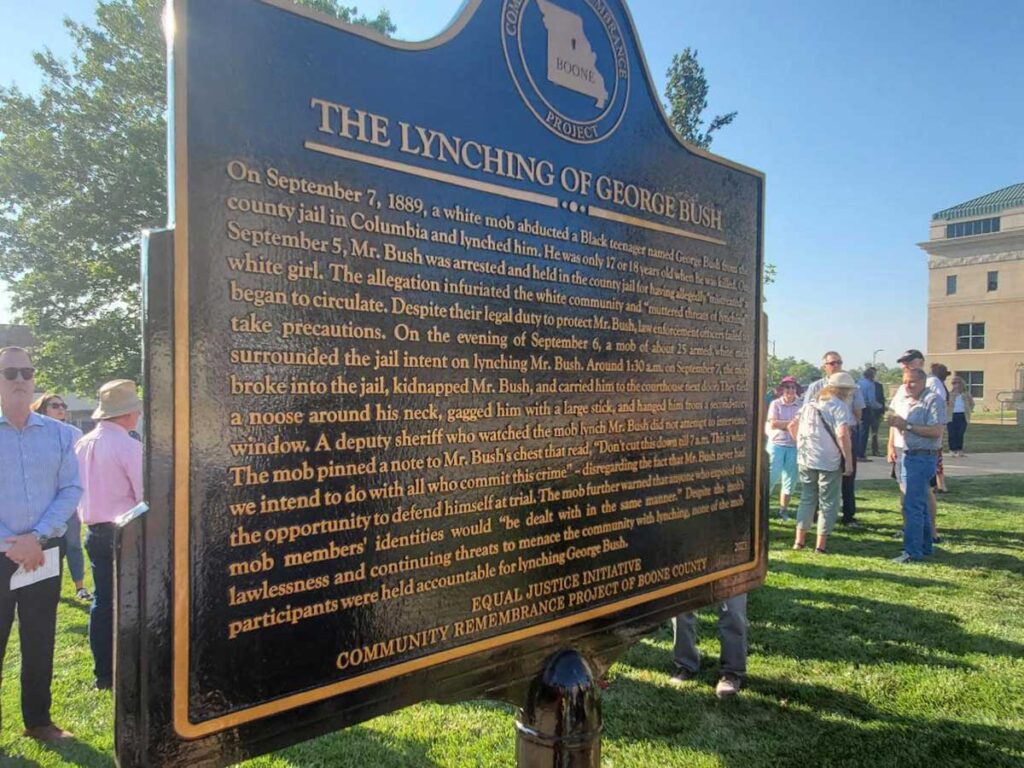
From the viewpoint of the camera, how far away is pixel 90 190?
18875mm

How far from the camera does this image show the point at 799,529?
23.7ft

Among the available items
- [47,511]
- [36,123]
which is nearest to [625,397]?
[47,511]

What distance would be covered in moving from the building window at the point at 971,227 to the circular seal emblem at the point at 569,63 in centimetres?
5419

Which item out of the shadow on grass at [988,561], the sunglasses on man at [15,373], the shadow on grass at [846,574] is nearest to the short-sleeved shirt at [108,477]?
the sunglasses on man at [15,373]

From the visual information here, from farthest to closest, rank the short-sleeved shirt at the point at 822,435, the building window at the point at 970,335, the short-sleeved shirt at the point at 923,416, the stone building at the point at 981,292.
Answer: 1. the building window at the point at 970,335
2. the stone building at the point at 981,292
3. the short-sleeved shirt at the point at 822,435
4. the short-sleeved shirt at the point at 923,416

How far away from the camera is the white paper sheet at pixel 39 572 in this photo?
3516 millimetres

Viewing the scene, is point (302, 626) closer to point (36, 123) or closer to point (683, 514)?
point (683, 514)

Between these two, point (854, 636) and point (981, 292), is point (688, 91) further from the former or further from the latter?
point (981, 292)

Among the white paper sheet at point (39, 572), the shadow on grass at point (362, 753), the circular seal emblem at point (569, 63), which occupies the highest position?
the circular seal emblem at point (569, 63)

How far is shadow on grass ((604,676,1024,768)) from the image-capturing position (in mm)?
3285

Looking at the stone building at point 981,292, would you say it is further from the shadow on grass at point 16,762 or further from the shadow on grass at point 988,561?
the shadow on grass at point 16,762

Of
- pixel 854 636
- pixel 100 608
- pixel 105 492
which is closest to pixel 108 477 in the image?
pixel 105 492

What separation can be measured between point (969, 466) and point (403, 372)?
16.7m

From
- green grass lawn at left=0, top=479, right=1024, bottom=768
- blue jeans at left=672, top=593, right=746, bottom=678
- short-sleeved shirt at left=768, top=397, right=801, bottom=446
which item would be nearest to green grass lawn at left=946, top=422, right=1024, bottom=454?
short-sleeved shirt at left=768, top=397, right=801, bottom=446
